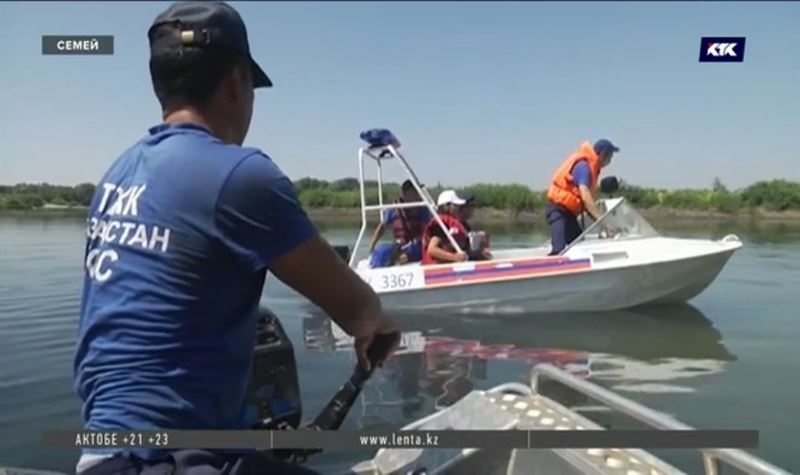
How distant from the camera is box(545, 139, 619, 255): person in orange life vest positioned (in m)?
6.45

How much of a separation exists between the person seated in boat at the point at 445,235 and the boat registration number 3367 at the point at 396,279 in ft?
0.95

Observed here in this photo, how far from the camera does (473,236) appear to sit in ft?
22.5

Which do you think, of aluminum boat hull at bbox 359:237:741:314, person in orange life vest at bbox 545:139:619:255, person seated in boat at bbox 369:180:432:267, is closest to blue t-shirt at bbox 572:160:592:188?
person in orange life vest at bbox 545:139:619:255

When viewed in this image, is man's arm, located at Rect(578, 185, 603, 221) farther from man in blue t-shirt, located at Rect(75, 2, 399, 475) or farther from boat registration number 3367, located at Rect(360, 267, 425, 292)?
man in blue t-shirt, located at Rect(75, 2, 399, 475)

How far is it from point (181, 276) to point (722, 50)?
1.73 metres

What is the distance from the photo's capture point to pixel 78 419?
128 inches

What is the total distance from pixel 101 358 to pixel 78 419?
103 inches

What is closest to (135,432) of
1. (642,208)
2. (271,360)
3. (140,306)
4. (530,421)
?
(140,306)

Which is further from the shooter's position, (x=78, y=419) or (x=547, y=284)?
(x=547, y=284)

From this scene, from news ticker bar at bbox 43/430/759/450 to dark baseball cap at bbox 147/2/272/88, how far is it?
1.84ft

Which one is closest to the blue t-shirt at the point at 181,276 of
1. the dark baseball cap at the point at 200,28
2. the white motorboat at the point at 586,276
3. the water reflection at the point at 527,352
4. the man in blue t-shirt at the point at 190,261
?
the man in blue t-shirt at the point at 190,261

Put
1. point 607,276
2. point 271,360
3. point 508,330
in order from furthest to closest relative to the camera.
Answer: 1. point 607,276
2. point 508,330
3. point 271,360

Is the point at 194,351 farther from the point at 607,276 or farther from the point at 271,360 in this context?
the point at 607,276

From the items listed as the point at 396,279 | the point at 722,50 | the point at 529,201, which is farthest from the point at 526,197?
the point at 722,50
